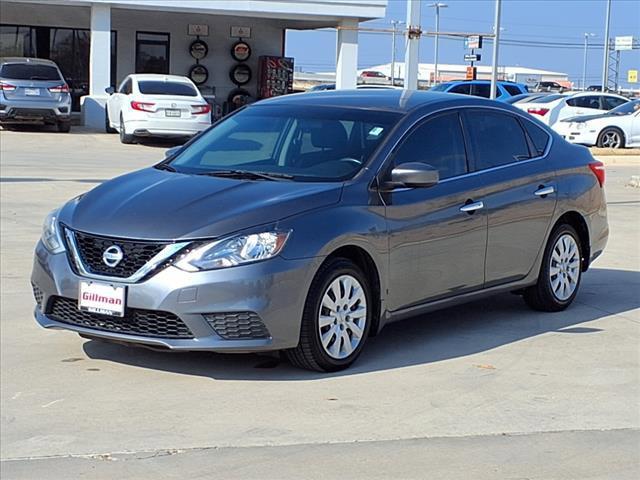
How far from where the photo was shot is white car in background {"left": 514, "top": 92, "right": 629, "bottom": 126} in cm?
3008

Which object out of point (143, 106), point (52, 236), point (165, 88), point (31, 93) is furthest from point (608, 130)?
point (52, 236)

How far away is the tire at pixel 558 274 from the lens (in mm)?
8547

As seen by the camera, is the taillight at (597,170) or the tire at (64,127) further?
the tire at (64,127)

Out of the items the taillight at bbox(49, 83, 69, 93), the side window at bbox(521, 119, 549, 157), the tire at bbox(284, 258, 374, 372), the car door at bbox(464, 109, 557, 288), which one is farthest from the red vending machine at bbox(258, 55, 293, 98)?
the tire at bbox(284, 258, 374, 372)

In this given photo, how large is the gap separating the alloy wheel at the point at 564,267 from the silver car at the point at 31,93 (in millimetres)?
20281

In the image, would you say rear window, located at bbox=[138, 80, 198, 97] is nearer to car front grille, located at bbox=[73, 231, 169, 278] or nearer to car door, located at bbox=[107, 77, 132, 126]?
car door, located at bbox=[107, 77, 132, 126]

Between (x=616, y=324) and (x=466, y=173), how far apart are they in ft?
5.82

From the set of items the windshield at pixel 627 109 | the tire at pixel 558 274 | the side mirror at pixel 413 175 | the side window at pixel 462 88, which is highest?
the side mirror at pixel 413 175

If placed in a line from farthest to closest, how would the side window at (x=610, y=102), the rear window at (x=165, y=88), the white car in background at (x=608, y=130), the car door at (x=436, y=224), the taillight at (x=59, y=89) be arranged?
the side window at (x=610, y=102), the white car in background at (x=608, y=130), the taillight at (x=59, y=89), the rear window at (x=165, y=88), the car door at (x=436, y=224)

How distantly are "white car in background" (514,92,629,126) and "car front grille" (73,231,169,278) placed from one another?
24288 mm

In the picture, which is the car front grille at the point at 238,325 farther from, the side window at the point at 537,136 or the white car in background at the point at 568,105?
the white car in background at the point at 568,105

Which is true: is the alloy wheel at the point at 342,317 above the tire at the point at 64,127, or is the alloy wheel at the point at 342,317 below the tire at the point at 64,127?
above

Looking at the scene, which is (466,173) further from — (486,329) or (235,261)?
(235,261)

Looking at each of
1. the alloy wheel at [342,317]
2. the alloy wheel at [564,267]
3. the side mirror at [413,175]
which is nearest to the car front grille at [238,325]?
the alloy wheel at [342,317]
